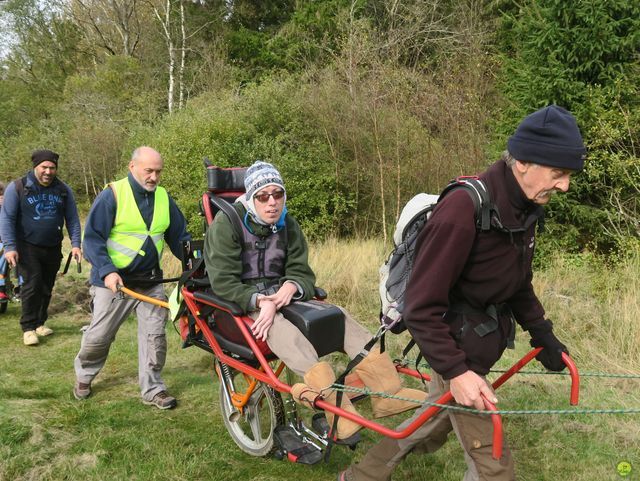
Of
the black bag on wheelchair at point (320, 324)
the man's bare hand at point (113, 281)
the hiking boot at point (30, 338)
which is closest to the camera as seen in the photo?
the black bag on wheelchair at point (320, 324)

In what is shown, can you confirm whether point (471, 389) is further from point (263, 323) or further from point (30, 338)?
point (30, 338)

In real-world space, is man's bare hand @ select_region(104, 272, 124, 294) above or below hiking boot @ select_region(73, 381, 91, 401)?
above

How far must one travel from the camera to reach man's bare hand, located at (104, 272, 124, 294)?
445 centimetres

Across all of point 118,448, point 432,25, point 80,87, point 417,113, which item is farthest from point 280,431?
point 80,87

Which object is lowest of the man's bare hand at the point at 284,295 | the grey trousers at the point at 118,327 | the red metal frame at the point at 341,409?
the grey trousers at the point at 118,327

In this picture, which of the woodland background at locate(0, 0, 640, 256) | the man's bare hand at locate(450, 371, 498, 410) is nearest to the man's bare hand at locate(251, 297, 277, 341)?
the man's bare hand at locate(450, 371, 498, 410)

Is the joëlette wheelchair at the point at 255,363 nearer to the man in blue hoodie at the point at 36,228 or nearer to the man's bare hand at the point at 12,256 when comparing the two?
the man in blue hoodie at the point at 36,228

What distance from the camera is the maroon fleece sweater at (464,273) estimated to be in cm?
222

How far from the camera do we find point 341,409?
2775 millimetres

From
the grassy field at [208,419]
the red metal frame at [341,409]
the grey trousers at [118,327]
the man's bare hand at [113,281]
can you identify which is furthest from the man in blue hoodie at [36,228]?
the red metal frame at [341,409]

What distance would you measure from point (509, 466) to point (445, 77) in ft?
31.1

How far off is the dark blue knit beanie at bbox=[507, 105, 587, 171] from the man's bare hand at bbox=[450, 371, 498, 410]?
2.90ft

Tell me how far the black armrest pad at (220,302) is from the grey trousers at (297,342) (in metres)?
0.10

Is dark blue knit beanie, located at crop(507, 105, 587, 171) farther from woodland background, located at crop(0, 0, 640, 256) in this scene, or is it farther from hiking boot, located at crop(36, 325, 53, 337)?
hiking boot, located at crop(36, 325, 53, 337)
